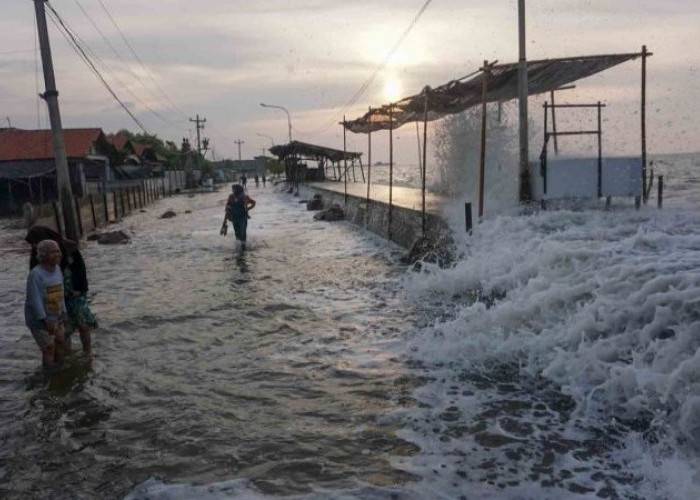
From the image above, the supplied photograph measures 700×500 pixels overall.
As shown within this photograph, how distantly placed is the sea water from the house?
86.3ft

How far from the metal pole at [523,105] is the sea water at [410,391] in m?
3.24

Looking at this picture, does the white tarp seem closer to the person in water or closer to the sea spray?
the sea spray

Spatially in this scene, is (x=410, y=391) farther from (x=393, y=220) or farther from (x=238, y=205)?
(x=393, y=220)

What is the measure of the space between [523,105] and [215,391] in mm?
9030

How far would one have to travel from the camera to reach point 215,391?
5617mm

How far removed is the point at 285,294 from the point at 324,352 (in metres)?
3.42

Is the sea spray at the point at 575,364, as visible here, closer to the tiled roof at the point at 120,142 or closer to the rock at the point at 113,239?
the rock at the point at 113,239

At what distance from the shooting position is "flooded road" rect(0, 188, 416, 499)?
414 cm

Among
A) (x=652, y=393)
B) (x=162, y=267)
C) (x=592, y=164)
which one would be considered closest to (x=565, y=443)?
(x=652, y=393)

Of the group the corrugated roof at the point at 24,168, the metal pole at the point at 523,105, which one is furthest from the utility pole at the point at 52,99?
the corrugated roof at the point at 24,168

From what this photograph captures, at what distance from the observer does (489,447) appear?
4.29m

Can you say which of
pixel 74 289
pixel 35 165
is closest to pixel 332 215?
pixel 74 289

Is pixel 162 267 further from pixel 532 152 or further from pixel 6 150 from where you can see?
pixel 6 150

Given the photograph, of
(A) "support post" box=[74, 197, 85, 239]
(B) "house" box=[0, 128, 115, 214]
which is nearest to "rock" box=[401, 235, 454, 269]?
(A) "support post" box=[74, 197, 85, 239]
